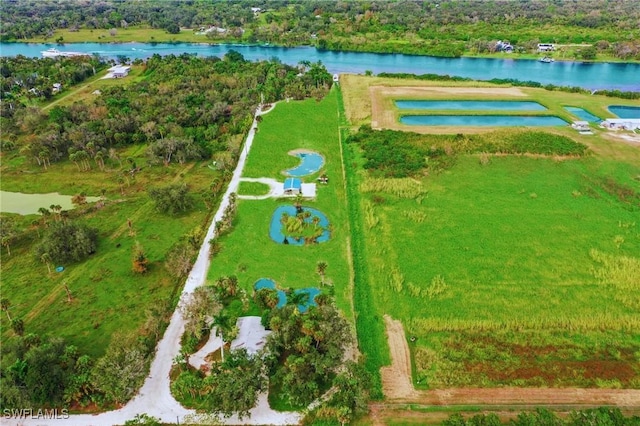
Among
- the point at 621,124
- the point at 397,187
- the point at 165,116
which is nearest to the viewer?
the point at 397,187

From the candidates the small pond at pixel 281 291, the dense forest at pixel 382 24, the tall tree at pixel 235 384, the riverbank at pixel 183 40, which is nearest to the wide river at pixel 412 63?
the riverbank at pixel 183 40

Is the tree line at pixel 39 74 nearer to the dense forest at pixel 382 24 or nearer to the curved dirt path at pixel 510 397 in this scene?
the dense forest at pixel 382 24

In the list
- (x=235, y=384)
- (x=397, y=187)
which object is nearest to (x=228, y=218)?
(x=397, y=187)

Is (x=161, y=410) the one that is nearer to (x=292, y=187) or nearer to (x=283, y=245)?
(x=283, y=245)

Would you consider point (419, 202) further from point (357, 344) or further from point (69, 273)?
point (69, 273)

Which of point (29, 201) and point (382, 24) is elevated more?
point (382, 24)

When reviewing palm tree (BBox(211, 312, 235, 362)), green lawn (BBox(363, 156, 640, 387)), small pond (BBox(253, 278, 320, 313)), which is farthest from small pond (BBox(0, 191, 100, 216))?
green lawn (BBox(363, 156, 640, 387))
